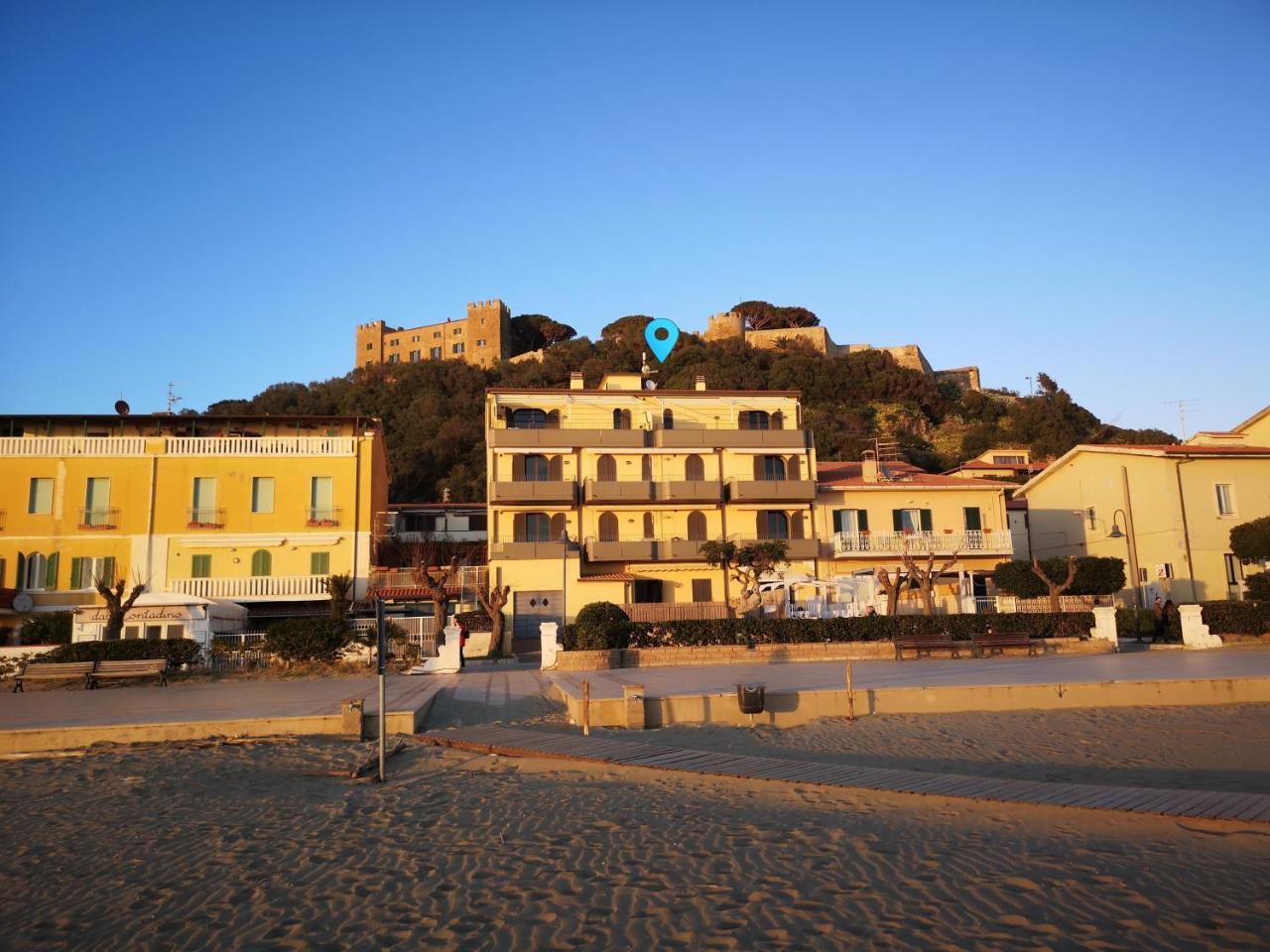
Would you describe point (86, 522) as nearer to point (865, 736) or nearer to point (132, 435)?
point (132, 435)

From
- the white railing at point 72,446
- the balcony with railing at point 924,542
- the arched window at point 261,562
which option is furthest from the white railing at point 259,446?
the balcony with railing at point 924,542

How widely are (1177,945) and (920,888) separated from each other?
5.27 feet

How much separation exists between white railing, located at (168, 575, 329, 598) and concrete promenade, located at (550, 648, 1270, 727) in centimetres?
1992

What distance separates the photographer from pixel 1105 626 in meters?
26.4

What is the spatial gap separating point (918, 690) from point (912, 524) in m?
27.5

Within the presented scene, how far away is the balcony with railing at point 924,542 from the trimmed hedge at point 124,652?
89.8 feet

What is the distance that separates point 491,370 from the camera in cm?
9956

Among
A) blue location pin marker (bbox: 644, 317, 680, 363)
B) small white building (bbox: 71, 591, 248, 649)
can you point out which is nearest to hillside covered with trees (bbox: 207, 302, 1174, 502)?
blue location pin marker (bbox: 644, 317, 680, 363)

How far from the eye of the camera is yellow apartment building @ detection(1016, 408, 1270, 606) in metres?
35.8

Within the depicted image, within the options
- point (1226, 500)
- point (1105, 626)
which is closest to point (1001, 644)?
point (1105, 626)

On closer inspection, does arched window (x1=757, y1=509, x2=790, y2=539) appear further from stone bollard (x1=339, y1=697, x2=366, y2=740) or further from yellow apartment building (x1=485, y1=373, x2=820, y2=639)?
stone bollard (x1=339, y1=697, x2=366, y2=740)

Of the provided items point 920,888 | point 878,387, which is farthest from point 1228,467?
point 878,387

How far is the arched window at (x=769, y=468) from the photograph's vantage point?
43.3 m

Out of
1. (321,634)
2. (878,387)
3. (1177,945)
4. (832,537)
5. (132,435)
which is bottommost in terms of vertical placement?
(1177,945)
